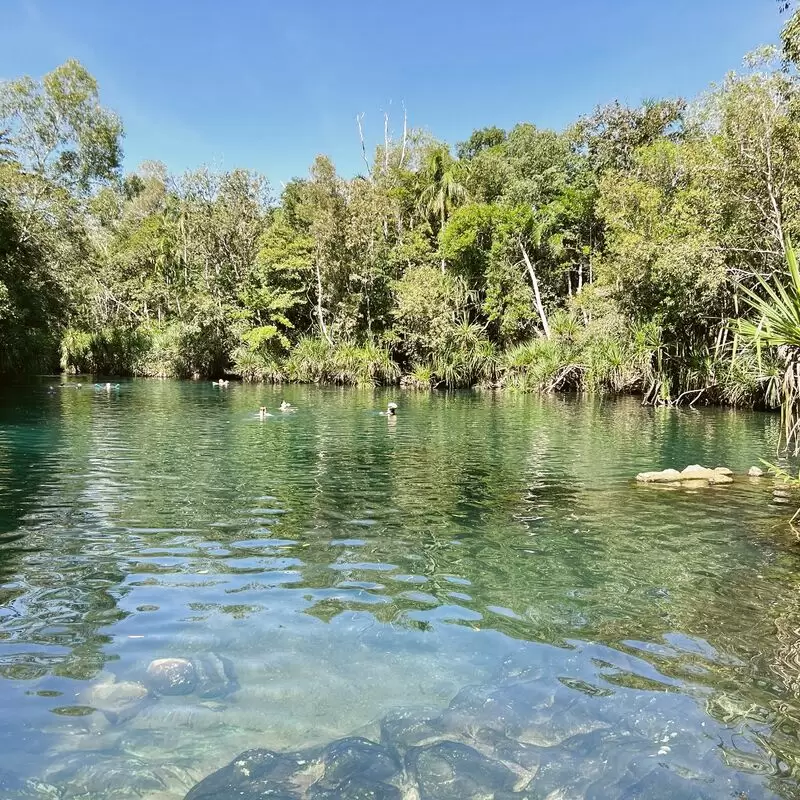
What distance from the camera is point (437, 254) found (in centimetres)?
4241

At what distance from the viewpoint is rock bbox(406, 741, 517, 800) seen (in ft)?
10.6

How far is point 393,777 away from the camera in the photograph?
3.33 m

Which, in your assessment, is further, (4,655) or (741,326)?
(741,326)

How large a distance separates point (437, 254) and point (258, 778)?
4111cm

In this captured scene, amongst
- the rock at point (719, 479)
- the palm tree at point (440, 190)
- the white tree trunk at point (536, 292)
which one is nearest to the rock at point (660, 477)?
the rock at point (719, 479)

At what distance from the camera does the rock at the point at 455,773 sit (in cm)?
322

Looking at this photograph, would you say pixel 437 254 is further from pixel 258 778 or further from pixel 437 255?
pixel 258 778

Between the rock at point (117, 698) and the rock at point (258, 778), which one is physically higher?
the rock at point (117, 698)

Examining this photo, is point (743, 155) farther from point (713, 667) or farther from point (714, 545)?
point (713, 667)

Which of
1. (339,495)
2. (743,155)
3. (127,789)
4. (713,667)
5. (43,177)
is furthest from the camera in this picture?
(43,177)

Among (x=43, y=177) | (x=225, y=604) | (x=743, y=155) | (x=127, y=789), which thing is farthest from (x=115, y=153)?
(x=127, y=789)

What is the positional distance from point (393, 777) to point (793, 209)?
23371mm

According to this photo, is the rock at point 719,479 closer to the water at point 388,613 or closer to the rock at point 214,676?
the water at point 388,613

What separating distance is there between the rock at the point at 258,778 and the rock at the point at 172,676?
0.97 m
